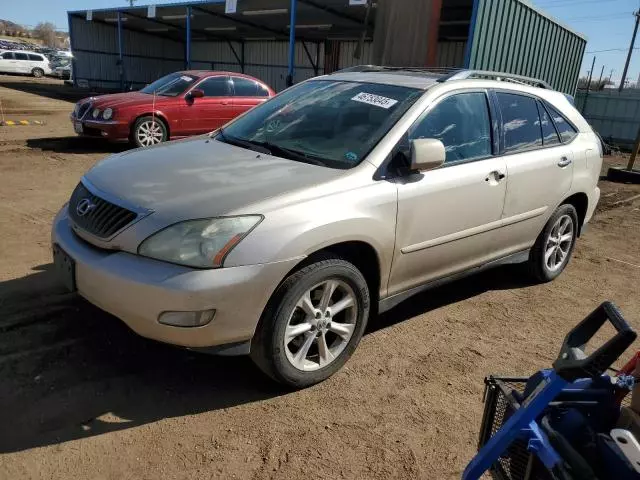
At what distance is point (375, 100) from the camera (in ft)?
11.6

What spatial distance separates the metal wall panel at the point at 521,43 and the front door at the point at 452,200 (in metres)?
7.88

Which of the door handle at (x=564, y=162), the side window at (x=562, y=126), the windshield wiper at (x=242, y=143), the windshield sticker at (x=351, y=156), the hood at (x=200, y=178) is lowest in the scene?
the hood at (x=200, y=178)

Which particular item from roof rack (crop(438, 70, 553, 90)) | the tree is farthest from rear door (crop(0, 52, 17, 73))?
the tree

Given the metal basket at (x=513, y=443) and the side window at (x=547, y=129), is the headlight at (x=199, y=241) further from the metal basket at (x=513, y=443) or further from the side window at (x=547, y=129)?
the side window at (x=547, y=129)

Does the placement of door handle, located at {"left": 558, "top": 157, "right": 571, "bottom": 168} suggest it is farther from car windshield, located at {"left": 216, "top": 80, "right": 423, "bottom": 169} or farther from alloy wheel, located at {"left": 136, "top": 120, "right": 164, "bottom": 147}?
alloy wheel, located at {"left": 136, "top": 120, "right": 164, "bottom": 147}

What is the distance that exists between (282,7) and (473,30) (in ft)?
30.8

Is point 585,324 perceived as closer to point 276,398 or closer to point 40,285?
point 276,398

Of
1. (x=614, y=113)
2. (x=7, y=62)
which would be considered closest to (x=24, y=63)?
(x=7, y=62)

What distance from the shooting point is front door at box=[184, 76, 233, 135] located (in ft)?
33.2

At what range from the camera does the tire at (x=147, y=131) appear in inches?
379

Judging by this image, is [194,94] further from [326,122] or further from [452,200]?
[452,200]

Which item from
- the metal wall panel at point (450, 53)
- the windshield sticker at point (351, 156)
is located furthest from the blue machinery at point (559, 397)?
the metal wall panel at point (450, 53)

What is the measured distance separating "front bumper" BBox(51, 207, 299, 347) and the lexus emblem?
341 millimetres

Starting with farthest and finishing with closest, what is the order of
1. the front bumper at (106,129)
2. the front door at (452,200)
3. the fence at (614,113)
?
the fence at (614,113) → the front bumper at (106,129) → the front door at (452,200)
